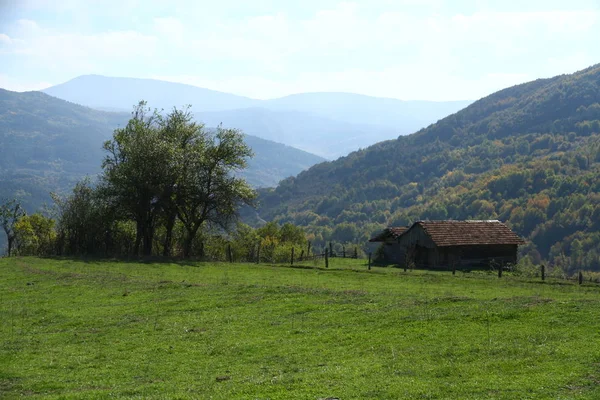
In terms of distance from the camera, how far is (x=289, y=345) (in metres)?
18.7

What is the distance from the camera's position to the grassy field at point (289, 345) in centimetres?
1361

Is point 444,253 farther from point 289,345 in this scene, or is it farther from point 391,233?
point 289,345

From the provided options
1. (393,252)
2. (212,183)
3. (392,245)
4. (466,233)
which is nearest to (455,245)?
(466,233)

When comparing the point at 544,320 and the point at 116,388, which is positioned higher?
the point at 544,320

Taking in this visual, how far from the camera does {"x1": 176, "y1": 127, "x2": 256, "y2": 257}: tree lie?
192 feet

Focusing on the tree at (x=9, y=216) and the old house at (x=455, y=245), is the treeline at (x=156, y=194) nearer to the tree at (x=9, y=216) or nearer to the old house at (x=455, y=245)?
the tree at (x=9, y=216)

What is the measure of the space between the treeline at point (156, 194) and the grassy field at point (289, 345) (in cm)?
2524

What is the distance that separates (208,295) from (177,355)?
11.6 metres

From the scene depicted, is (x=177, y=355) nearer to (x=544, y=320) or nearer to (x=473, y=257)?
(x=544, y=320)

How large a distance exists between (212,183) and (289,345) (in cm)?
4295

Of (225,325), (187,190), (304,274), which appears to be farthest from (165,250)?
(225,325)

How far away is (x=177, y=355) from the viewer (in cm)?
1816

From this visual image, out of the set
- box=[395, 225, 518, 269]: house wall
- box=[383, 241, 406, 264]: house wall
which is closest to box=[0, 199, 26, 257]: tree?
box=[383, 241, 406, 264]: house wall

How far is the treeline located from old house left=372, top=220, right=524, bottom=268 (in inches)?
648
